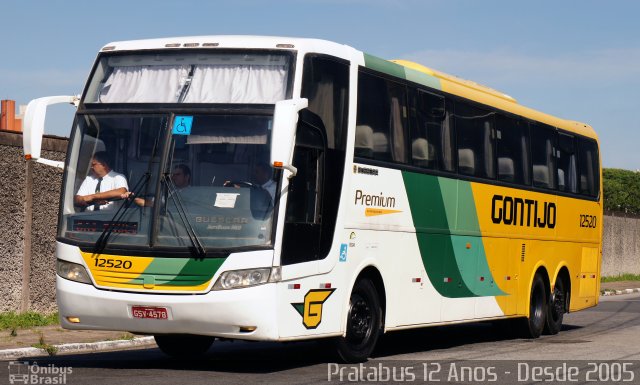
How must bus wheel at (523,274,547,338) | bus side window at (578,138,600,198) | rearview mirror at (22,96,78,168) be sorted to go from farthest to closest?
bus side window at (578,138,600,198) < bus wheel at (523,274,547,338) < rearview mirror at (22,96,78,168)

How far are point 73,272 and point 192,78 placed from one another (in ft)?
7.69

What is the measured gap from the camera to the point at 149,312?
37.4 ft

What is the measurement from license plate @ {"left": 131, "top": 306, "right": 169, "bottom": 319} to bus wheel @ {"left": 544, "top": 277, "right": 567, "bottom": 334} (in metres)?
9.48

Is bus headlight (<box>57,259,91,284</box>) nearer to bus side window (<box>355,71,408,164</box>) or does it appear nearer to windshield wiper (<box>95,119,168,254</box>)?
windshield wiper (<box>95,119,168,254</box>)

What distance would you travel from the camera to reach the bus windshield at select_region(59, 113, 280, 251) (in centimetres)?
1137

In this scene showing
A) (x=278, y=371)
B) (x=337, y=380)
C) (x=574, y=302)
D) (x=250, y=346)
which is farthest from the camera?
(x=574, y=302)

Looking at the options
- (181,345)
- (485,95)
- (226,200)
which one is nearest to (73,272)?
(226,200)

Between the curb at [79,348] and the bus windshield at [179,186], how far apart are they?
2.09m

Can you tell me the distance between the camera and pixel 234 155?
11.5 meters

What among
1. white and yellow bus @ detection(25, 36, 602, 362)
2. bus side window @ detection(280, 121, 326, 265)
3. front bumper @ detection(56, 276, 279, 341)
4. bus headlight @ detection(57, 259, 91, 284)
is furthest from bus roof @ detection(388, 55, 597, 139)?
bus headlight @ detection(57, 259, 91, 284)

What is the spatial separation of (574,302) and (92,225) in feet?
36.0

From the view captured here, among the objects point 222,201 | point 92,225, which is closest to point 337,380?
point 222,201

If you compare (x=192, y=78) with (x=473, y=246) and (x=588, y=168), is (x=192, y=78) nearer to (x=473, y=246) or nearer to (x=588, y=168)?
(x=473, y=246)

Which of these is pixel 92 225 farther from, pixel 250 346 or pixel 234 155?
pixel 250 346
